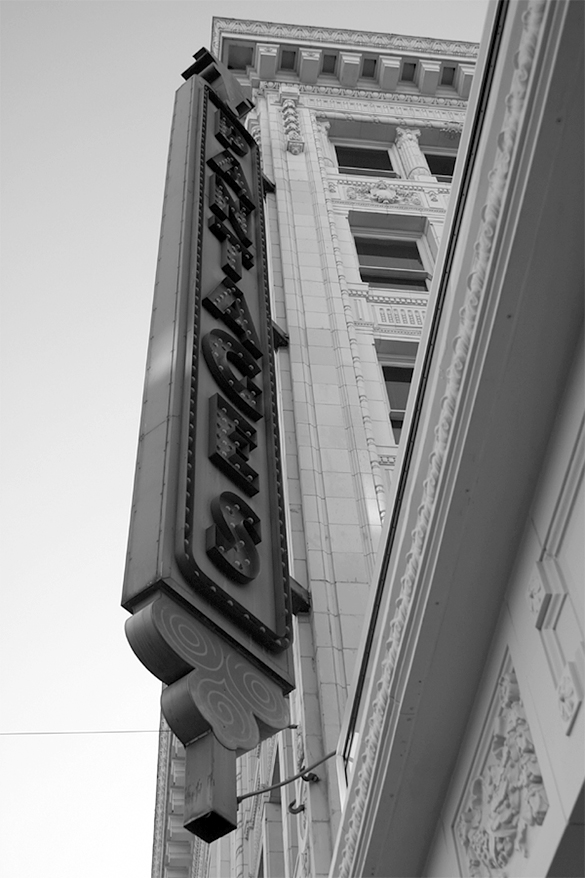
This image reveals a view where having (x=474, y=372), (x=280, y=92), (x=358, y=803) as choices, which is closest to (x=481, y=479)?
(x=474, y=372)

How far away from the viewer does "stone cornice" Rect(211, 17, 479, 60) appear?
80.0 ft

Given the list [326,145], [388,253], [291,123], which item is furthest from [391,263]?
[291,123]

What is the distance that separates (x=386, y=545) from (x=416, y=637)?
900mm

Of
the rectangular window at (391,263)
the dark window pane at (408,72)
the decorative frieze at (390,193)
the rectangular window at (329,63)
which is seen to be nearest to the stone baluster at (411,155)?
the decorative frieze at (390,193)

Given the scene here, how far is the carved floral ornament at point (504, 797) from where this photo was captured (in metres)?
4.79

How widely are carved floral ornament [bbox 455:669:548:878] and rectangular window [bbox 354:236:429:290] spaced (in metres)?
12.4

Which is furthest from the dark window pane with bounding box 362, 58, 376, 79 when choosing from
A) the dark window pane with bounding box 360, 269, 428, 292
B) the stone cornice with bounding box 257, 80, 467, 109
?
the dark window pane with bounding box 360, 269, 428, 292

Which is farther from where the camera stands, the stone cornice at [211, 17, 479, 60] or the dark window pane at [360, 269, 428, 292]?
the stone cornice at [211, 17, 479, 60]

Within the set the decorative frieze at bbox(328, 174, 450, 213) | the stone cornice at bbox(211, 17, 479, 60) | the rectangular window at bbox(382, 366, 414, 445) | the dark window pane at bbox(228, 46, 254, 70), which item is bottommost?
the rectangular window at bbox(382, 366, 414, 445)

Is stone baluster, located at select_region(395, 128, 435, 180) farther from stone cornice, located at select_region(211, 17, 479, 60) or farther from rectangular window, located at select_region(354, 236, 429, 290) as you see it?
stone cornice, located at select_region(211, 17, 479, 60)

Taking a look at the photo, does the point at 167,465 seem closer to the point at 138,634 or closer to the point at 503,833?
the point at 138,634

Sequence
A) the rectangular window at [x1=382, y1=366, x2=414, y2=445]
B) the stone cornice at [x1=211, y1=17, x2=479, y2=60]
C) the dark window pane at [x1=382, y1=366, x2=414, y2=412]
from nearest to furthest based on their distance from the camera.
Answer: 1. the rectangular window at [x1=382, y1=366, x2=414, y2=445]
2. the dark window pane at [x1=382, y1=366, x2=414, y2=412]
3. the stone cornice at [x1=211, y1=17, x2=479, y2=60]

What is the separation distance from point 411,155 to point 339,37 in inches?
229

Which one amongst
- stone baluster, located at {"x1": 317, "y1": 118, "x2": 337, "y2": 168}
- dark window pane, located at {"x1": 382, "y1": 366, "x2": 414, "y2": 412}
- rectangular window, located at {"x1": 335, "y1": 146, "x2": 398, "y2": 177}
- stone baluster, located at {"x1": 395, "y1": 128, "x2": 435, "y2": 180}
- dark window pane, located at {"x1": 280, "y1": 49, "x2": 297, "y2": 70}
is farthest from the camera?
dark window pane, located at {"x1": 280, "y1": 49, "x2": 297, "y2": 70}
